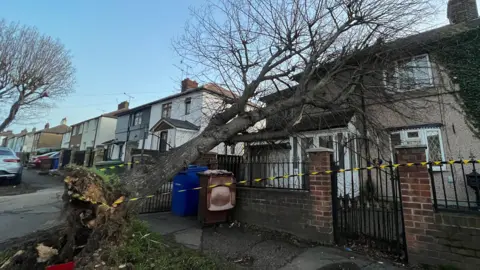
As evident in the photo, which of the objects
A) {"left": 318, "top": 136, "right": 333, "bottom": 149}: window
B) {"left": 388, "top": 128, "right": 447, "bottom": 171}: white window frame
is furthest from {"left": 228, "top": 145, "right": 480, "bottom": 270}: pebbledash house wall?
{"left": 388, "top": 128, "right": 447, "bottom": 171}: white window frame

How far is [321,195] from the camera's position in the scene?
4.51 metres

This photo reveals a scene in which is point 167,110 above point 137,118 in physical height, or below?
above

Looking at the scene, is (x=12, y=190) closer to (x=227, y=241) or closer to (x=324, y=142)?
(x=227, y=241)

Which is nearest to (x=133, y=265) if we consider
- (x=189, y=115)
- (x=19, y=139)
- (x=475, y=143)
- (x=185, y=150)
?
(x=185, y=150)

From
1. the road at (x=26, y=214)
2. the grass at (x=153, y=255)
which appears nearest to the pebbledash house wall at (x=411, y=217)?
the grass at (x=153, y=255)

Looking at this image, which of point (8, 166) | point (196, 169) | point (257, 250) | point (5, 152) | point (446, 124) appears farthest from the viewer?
point (5, 152)

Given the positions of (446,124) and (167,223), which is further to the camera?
(446,124)

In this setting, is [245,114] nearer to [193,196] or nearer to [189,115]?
[193,196]

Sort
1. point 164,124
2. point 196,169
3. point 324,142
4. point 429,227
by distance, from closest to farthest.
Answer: point 429,227
point 196,169
point 324,142
point 164,124

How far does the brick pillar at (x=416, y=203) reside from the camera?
3.49 meters

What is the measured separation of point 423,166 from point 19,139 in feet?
255

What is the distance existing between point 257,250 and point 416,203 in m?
2.75

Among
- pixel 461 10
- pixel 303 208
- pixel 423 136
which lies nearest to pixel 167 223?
pixel 303 208

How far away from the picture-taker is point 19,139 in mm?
56281
